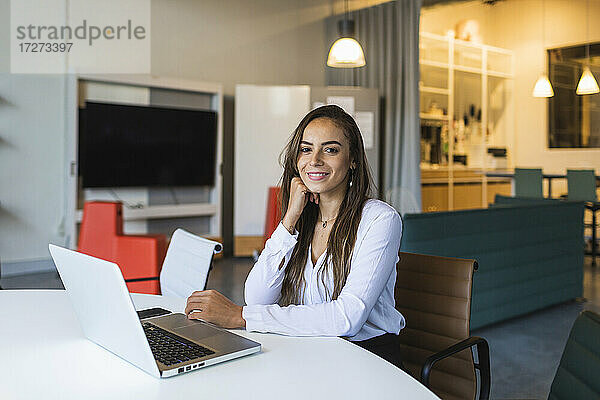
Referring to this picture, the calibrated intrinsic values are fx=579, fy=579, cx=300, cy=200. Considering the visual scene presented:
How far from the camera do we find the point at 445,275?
172 cm

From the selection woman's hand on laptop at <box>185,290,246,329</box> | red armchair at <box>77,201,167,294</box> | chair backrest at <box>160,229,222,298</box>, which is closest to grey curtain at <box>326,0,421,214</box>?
red armchair at <box>77,201,167,294</box>

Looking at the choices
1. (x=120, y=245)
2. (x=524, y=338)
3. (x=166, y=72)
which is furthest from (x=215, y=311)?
(x=166, y=72)

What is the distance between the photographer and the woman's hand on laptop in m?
1.31

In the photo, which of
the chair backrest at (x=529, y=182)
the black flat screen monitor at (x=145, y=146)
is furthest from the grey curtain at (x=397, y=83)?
the black flat screen monitor at (x=145, y=146)

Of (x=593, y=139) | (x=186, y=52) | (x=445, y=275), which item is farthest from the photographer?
(x=593, y=139)

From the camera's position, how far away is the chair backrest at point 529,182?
6.38m

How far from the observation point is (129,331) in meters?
1.00

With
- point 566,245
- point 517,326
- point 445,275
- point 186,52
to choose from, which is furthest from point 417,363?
point 186,52

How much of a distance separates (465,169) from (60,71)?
5.14m

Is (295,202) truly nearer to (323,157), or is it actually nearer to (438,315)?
(323,157)

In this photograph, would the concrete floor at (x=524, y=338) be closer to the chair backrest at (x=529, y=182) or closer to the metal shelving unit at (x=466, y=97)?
the chair backrest at (x=529, y=182)

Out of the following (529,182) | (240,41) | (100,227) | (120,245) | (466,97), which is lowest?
(120,245)

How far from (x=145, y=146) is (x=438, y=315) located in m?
4.33

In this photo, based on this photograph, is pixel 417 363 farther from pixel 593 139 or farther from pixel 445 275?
pixel 593 139
